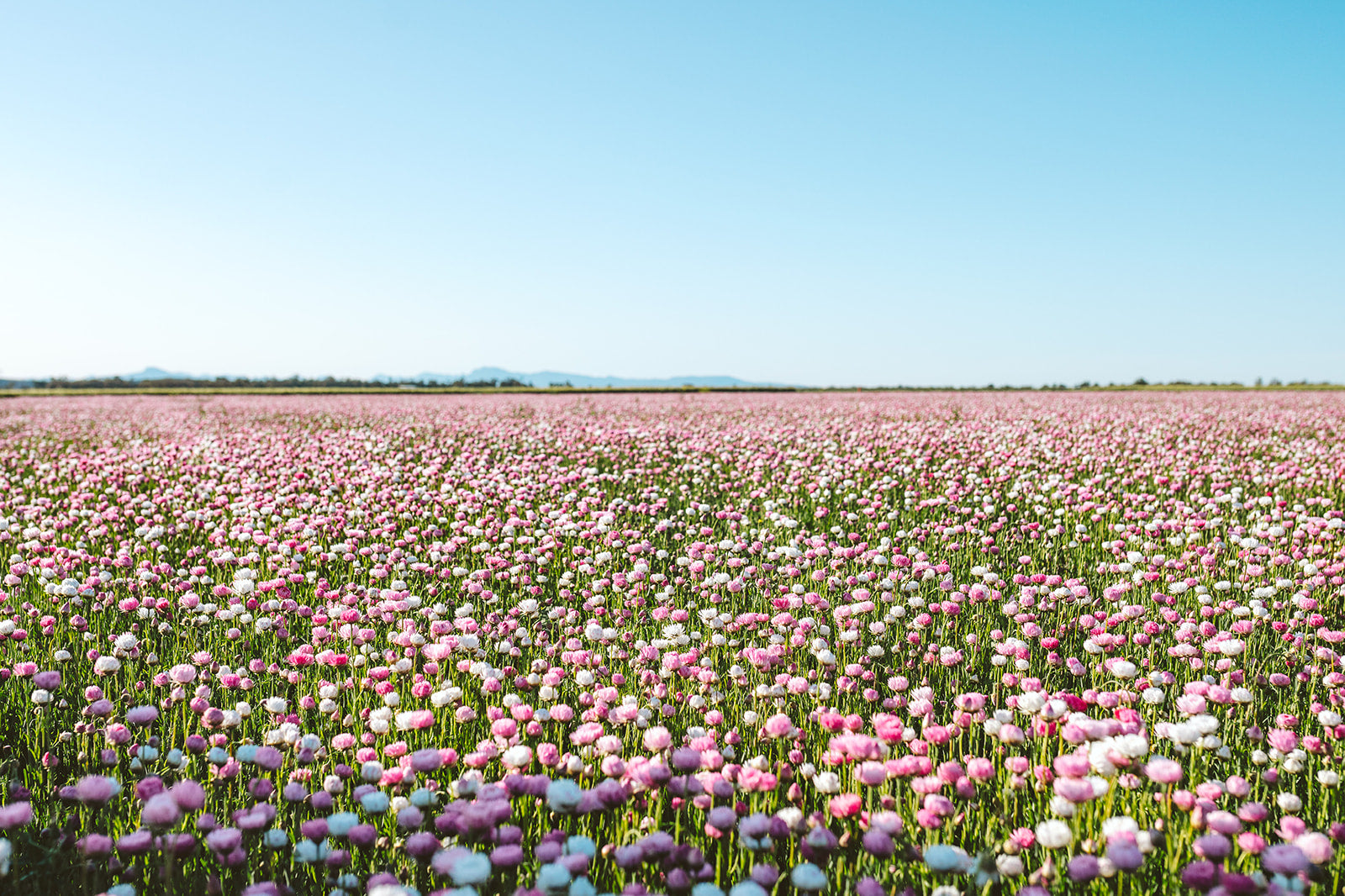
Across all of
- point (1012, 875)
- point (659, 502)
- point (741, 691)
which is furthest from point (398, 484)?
point (1012, 875)

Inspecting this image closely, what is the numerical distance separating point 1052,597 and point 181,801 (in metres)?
4.36

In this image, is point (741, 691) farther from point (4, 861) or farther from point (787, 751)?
point (4, 861)

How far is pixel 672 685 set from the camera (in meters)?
3.52

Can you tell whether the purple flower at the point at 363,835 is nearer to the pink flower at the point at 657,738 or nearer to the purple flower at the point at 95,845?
the purple flower at the point at 95,845

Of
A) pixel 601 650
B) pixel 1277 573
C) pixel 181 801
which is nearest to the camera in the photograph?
pixel 181 801

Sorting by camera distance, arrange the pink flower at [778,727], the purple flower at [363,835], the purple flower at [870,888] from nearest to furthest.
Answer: the purple flower at [870,888]
the purple flower at [363,835]
the pink flower at [778,727]

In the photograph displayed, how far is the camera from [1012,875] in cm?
214

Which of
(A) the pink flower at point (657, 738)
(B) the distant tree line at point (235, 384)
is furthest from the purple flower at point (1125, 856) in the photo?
(B) the distant tree line at point (235, 384)

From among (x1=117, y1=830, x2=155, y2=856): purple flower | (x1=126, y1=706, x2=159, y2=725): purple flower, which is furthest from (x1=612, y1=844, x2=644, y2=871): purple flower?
(x1=126, y1=706, x2=159, y2=725): purple flower

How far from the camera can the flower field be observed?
2.05 m

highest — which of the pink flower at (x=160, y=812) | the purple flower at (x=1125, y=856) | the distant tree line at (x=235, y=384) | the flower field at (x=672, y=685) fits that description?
the distant tree line at (x=235, y=384)

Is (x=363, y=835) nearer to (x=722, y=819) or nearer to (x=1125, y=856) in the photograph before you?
(x=722, y=819)

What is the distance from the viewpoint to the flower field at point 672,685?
6.74 feet

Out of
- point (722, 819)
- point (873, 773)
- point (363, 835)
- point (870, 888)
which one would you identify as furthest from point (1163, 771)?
point (363, 835)
